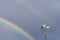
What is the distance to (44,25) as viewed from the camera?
19.3 meters

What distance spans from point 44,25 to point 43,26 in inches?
7.3

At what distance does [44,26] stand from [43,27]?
0.61ft

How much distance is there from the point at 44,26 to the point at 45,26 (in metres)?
0.10

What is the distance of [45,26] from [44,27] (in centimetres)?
15

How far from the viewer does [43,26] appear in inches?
763

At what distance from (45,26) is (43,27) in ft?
0.87

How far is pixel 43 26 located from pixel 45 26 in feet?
0.83

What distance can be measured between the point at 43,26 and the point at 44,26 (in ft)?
0.55

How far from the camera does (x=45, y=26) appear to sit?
19.2 m

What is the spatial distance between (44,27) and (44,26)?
0.10 meters

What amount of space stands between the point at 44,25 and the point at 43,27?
248mm
